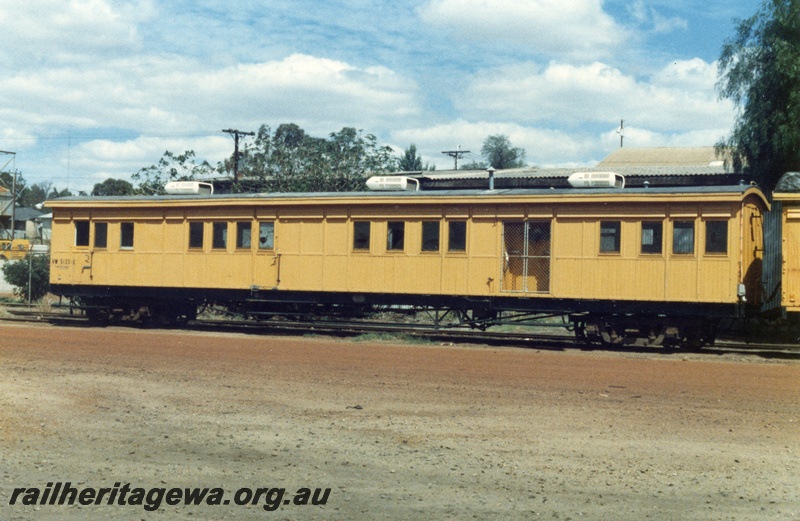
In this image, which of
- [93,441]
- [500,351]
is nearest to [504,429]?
[93,441]

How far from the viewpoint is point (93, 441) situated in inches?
350

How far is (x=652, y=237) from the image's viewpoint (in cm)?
1945

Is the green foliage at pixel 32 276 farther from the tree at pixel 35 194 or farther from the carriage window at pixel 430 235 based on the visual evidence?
the tree at pixel 35 194

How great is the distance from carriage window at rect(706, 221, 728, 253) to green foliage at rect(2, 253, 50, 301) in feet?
88.2

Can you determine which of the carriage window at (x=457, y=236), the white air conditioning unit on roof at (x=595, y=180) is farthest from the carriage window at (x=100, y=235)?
the white air conditioning unit on roof at (x=595, y=180)

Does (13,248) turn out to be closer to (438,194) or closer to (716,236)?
(438,194)

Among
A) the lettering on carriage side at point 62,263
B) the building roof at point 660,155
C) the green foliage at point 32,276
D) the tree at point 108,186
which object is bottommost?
the green foliage at point 32,276

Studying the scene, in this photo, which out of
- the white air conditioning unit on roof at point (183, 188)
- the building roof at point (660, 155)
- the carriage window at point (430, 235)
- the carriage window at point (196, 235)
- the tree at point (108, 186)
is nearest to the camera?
the carriage window at point (430, 235)

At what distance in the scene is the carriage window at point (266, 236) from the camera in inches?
901

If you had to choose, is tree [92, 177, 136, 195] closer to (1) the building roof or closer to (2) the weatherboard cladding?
(1) the building roof

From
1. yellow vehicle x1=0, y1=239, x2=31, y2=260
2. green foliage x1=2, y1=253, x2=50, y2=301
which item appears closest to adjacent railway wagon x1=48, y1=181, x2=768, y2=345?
green foliage x1=2, y1=253, x2=50, y2=301

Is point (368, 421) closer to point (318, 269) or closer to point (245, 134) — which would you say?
point (318, 269)

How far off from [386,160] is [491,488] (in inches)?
1495

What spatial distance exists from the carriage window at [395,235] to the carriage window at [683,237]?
6.05 m
